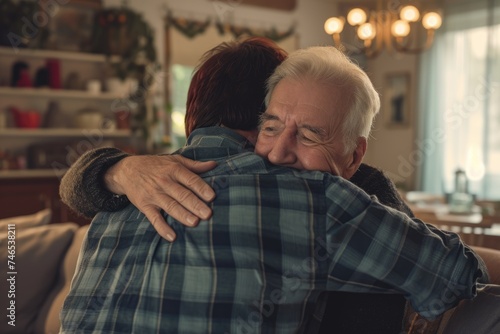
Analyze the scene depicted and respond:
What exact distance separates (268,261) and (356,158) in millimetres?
469

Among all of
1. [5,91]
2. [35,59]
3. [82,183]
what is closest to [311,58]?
[82,183]

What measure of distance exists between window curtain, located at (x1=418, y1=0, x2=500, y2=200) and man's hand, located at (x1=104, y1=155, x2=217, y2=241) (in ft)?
18.7

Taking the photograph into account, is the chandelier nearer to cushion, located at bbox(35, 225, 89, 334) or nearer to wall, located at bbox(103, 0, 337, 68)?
wall, located at bbox(103, 0, 337, 68)

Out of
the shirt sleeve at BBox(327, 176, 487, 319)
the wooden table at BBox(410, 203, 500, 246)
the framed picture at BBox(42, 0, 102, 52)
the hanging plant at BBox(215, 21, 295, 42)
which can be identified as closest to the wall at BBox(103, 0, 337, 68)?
the hanging plant at BBox(215, 21, 295, 42)

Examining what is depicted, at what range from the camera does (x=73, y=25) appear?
20.7 ft

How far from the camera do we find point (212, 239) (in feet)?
3.66

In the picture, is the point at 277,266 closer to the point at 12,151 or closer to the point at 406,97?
the point at 12,151

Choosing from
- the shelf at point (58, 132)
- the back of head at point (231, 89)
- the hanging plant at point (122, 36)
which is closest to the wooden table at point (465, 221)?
the back of head at point (231, 89)

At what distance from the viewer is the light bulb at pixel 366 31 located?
4.78 meters

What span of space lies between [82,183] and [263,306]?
60 centimetres

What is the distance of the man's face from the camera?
1333 mm

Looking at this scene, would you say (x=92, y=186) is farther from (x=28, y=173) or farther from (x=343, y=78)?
(x=28, y=173)

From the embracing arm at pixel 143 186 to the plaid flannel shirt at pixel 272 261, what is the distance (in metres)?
0.03

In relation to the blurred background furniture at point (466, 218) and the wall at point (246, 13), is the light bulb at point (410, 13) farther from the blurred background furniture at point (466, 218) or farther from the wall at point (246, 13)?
the wall at point (246, 13)
